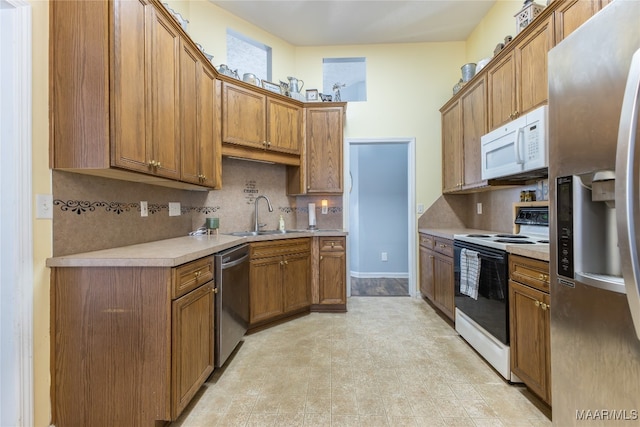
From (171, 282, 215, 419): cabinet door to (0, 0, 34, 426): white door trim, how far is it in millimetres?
631

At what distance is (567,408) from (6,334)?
2.32 meters

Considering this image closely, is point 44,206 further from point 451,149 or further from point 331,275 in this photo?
point 451,149

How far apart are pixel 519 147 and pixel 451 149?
4.80 feet

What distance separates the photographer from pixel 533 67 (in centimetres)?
205

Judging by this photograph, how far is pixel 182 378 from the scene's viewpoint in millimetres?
1507

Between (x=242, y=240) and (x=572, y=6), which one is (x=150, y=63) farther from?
(x=572, y=6)

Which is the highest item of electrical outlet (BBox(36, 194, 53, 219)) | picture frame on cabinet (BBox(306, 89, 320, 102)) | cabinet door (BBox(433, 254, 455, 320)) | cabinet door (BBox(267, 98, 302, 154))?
picture frame on cabinet (BBox(306, 89, 320, 102))

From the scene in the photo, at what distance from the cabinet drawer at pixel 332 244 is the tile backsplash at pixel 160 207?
52 cm

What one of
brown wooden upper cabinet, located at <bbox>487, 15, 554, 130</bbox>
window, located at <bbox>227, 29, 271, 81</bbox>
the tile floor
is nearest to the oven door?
the tile floor

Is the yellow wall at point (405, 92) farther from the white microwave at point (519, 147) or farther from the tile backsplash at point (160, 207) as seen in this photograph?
the white microwave at point (519, 147)

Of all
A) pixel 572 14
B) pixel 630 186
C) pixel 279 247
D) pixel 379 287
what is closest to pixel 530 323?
pixel 630 186

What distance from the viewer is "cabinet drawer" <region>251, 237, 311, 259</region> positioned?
8.87 feet

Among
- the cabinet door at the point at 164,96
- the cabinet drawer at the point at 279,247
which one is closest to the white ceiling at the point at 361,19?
the cabinet door at the point at 164,96

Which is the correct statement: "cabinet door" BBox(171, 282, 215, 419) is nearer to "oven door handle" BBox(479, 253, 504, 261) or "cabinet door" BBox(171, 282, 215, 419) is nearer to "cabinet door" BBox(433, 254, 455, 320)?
"oven door handle" BBox(479, 253, 504, 261)
